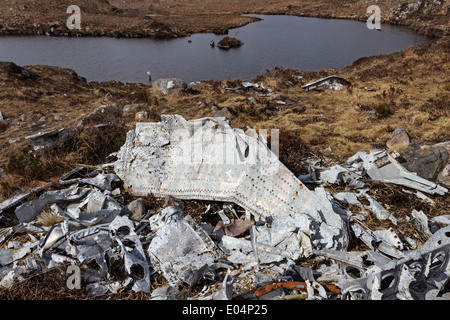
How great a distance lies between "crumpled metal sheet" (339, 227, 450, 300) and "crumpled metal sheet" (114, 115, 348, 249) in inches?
27.7

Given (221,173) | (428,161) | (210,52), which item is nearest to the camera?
(221,173)

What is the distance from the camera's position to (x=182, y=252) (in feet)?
11.0

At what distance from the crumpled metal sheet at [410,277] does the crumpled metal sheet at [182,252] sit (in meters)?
1.42

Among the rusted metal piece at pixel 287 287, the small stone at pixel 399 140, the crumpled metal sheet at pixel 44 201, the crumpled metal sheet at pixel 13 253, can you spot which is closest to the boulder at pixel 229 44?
the small stone at pixel 399 140

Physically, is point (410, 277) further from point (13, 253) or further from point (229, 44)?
point (229, 44)

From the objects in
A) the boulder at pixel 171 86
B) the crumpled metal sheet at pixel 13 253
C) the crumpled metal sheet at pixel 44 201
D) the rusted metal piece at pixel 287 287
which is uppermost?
the boulder at pixel 171 86

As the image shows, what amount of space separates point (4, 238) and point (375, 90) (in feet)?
39.8

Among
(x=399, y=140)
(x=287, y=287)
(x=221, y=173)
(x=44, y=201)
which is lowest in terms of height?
(x=44, y=201)

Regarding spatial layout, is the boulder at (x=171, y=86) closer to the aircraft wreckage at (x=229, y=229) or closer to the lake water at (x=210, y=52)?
→ the lake water at (x=210, y=52)

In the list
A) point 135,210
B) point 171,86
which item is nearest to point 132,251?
point 135,210

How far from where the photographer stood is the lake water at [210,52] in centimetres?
1986

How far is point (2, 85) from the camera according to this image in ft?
43.7

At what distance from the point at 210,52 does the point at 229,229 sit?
936 inches
